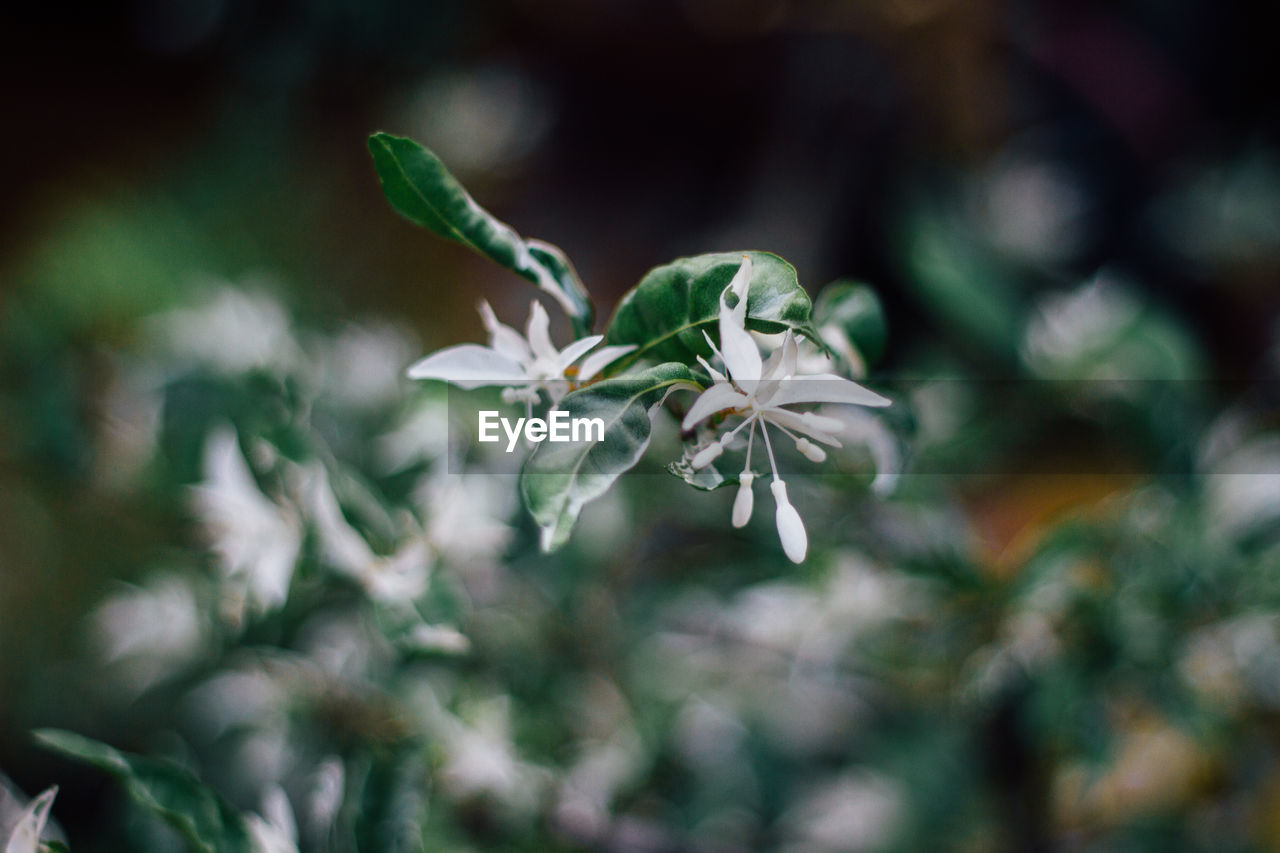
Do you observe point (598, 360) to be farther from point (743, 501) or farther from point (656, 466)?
point (656, 466)

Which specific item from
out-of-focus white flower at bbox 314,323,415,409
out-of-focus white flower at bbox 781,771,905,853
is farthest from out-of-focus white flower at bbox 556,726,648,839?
out-of-focus white flower at bbox 314,323,415,409

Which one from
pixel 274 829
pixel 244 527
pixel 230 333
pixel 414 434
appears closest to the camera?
pixel 274 829

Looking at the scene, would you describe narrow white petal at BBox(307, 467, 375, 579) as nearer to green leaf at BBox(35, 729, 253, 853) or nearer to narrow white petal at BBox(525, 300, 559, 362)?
green leaf at BBox(35, 729, 253, 853)

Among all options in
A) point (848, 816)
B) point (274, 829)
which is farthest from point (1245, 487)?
point (274, 829)

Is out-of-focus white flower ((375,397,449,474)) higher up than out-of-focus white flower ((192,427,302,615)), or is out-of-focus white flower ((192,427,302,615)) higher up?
out-of-focus white flower ((375,397,449,474))

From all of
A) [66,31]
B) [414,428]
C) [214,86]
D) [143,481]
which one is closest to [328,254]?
[214,86]

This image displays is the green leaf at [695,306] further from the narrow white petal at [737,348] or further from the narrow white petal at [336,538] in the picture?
the narrow white petal at [336,538]
